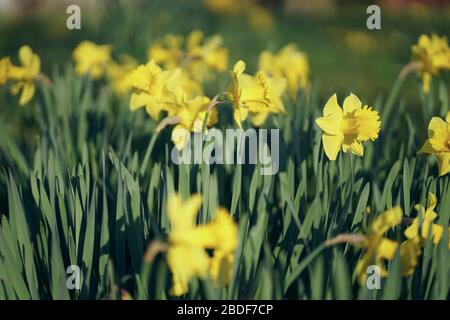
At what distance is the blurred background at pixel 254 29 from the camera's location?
11.5ft

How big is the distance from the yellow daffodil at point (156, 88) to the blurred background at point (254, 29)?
82 centimetres

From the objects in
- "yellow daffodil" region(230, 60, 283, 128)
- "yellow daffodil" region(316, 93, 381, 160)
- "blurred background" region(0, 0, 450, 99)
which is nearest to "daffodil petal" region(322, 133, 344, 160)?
"yellow daffodil" region(316, 93, 381, 160)

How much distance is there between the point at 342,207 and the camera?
1512 millimetres

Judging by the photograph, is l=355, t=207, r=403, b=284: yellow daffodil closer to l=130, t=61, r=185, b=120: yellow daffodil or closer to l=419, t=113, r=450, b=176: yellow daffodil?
l=419, t=113, r=450, b=176: yellow daffodil

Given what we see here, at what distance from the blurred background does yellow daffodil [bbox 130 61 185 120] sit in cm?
82

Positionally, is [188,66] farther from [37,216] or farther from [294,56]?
[37,216]

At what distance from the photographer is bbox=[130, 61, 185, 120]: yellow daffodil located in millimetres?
1744

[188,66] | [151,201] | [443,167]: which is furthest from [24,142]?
[443,167]

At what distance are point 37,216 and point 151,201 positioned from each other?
25 centimetres

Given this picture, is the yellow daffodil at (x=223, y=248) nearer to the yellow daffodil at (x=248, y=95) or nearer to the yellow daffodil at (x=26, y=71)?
the yellow daffodil at (x=248, y=95)

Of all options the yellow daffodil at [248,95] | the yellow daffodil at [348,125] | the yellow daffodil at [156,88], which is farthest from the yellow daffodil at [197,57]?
the yellow daffodil at [348,125]

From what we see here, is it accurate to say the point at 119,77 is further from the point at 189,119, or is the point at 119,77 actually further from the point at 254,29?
the point at 254,29

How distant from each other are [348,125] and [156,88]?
502 millimetres
